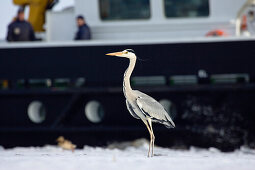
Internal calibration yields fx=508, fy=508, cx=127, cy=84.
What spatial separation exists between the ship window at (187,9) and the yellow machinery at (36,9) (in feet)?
6.89

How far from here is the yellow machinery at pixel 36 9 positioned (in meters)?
8.46

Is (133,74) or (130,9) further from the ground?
(130,9)

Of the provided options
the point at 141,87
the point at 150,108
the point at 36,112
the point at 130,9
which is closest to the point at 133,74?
the point at 141,87

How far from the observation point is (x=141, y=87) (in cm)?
765

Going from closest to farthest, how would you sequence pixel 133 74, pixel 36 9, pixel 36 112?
pixel 133 74 → pixel 36 112 → pixel 36 9

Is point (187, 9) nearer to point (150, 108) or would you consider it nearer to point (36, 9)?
point (36, 9)

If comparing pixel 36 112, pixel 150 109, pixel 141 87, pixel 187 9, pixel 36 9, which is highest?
pixel 36 9

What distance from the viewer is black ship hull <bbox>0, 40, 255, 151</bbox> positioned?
24.5 feet

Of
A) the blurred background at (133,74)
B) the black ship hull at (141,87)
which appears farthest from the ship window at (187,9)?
the black ship hull at (141,87)

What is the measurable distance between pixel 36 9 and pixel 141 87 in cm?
233

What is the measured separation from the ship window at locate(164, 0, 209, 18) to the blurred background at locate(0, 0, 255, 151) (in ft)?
0.05

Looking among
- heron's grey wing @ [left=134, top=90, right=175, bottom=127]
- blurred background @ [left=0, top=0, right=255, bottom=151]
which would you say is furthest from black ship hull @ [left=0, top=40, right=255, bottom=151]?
heron's grey wing @ [left=134, top=90, right=175, bottom=127]

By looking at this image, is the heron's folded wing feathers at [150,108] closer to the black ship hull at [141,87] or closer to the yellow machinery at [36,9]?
the black ship hull at [141,87]

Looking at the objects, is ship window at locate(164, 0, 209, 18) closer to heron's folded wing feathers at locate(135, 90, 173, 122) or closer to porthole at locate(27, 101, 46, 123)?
porthole at locate(27, 101, 46, 123)
